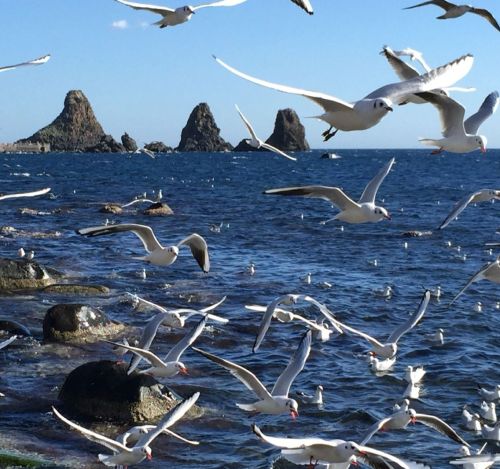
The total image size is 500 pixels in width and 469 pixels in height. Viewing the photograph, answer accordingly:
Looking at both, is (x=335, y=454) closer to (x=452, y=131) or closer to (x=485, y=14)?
(x=452, y=131)

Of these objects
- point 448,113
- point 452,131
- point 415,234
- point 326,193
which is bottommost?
point 415,234

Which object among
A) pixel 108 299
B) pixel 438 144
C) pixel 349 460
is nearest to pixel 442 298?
pixel 108 299

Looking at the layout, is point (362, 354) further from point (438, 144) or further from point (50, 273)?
point (50, 273)

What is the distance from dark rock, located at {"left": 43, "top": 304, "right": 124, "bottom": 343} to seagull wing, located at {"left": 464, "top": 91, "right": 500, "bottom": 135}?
9.58 metres

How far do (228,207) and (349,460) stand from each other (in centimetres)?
4858

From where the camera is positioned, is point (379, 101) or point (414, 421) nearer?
point (379, 101)

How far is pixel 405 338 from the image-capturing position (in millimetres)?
21516

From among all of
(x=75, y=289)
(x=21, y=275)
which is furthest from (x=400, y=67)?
(x=21, y=275)

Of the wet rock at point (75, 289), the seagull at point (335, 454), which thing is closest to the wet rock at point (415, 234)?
the wet rock at point (75, 289)

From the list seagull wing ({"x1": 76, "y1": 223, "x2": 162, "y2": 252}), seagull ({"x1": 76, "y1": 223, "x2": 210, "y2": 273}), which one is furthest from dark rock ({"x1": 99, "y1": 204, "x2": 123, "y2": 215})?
seagull wing ({"x1": 76, "y1": 223, "x2": 162, "y2": 252})

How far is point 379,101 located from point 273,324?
1286 cm

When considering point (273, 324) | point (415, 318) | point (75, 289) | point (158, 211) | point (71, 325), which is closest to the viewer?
point (415, 318)

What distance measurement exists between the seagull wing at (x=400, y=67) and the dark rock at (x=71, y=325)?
9636mm

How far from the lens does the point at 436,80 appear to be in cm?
1005
